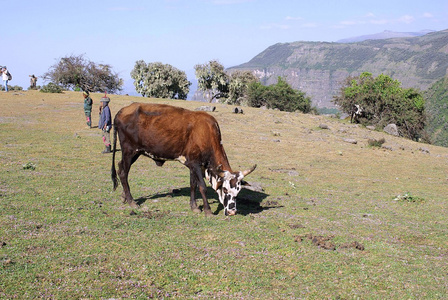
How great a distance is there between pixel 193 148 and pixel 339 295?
5.54 metres

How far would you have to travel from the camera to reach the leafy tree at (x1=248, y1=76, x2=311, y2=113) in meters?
62.2

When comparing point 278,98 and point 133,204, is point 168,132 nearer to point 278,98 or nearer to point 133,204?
point 133,204

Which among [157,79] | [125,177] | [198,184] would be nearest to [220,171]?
[198,184]

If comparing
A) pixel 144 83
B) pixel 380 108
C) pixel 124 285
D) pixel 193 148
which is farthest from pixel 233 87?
pixel 124 285

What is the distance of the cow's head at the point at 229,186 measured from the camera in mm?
10242

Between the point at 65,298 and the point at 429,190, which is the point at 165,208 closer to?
the point at 65,298

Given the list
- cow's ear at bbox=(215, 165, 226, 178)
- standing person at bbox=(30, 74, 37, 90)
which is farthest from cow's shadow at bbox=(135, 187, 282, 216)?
standing person at bbox=(30, 74, 37, 90)

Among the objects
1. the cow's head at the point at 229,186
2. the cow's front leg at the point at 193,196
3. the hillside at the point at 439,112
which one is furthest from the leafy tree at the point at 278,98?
the cow's head at the point at 229,186

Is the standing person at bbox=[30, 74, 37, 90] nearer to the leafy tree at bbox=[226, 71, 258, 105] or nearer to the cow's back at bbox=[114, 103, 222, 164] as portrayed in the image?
the leafy tree at bbox=[226, 71, 258, 105]

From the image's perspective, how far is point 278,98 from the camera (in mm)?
63031

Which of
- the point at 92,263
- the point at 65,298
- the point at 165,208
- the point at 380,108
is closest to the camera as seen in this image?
the point at 65,298

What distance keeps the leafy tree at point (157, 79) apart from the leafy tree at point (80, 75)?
7658mm

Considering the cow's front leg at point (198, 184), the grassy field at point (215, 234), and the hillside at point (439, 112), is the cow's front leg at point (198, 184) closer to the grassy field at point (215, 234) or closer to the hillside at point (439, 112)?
the grassy field at point (215, 234)

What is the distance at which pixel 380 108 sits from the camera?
51.9 metres
